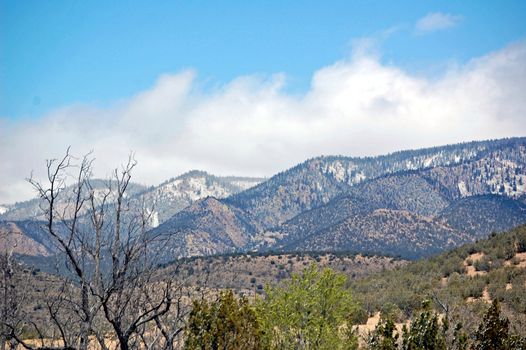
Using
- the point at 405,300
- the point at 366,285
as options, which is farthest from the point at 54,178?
the point at 366,285

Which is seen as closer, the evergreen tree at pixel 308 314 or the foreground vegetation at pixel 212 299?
the foreground vegetation at pixel 212 299

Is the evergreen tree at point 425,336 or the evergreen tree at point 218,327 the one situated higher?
the evergreen tree at point 218,327

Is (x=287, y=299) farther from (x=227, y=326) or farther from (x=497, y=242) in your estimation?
(x=497, y=242)

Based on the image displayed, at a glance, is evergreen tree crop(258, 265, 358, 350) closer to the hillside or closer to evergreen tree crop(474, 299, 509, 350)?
evergreen tree crop(474, 299, 509, 350)

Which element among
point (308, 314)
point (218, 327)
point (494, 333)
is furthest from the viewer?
point (308, 314)

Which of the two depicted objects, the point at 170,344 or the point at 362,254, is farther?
the point at 362,254

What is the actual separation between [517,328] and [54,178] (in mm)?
36385

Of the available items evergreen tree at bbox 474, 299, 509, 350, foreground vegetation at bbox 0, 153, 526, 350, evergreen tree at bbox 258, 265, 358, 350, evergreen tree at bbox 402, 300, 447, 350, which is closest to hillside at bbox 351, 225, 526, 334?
foreground vegetation at bbox 0, 153, 526, 350

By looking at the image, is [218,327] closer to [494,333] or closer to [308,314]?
[308,314]

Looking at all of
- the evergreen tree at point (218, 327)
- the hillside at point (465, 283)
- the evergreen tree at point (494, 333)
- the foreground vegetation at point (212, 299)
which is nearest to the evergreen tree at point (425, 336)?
the foreground vegetation at point (212, 299)

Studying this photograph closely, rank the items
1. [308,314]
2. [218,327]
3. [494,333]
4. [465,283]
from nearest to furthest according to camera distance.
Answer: [218,327] → [494,333] → [308,314] → [465,283]

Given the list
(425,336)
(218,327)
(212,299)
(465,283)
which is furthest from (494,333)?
(465,283)

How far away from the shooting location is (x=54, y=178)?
1078cm

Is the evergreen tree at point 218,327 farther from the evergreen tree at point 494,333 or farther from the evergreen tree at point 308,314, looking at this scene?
the evergreen tree at point 494,333
